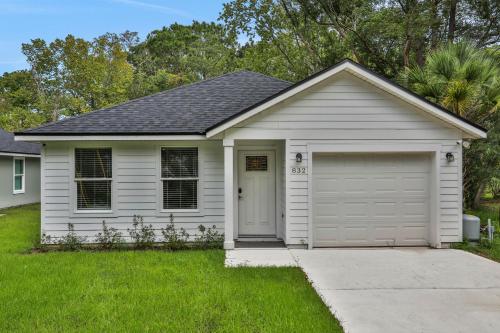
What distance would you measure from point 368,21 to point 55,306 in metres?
A: 16.1

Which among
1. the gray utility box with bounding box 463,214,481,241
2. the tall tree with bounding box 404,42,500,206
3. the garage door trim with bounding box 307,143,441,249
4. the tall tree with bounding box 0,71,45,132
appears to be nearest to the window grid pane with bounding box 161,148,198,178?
the garage door trim with bounding box 307,143,441,249

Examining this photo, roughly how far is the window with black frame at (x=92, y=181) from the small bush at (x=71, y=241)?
0.57 metres

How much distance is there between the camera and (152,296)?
5371 mm

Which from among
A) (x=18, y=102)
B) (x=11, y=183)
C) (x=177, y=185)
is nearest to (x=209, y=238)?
(x=177, y=185)

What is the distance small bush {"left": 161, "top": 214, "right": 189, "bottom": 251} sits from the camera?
28.5 feet

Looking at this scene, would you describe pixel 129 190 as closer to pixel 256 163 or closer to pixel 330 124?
pixel 256 163

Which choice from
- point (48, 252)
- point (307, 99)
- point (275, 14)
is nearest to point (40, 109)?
point (275, 14)

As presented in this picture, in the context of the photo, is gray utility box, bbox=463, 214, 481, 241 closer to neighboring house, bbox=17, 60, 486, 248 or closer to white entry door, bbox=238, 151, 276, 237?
neighboring house, bbox=17, 60, 486, 248

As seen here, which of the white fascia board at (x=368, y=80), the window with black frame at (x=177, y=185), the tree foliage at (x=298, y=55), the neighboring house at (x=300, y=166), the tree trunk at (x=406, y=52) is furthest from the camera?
the tree trunk at (x=406, y=52)

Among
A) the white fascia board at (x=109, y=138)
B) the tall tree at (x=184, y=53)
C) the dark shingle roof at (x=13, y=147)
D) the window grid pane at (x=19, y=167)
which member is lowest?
the window grid pane at (x=19, y=167)

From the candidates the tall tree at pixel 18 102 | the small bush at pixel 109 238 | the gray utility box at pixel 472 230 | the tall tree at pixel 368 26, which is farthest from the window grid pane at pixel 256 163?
the tall tree at pixel 18 102

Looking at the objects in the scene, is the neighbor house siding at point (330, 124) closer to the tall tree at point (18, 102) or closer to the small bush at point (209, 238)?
the small bush at point (209, 238)

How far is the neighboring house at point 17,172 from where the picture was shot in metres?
16.1

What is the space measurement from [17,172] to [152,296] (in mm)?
Answer: 15374
